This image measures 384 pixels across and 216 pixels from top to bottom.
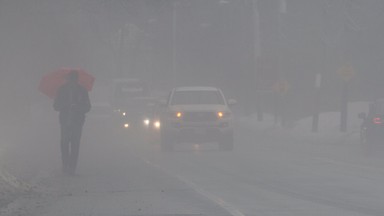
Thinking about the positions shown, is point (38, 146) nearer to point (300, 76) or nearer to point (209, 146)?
point (209, 146)

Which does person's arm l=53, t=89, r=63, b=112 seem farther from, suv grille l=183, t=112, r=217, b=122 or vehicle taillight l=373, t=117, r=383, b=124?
vehicle taillight l=373, t=117, r=383, b=124

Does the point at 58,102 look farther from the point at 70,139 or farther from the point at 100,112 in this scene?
the point at 100,112

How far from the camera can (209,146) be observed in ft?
102

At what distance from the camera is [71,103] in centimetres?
1909

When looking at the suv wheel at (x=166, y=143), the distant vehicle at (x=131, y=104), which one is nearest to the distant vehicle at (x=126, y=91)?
the distant vehicle at (x=131, y=104)

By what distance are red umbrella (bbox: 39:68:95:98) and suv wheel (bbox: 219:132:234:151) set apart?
7.47 m

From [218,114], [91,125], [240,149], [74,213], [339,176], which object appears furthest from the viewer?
[91,125]

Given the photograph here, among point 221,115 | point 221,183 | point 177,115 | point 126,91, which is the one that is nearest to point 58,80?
point 221,183

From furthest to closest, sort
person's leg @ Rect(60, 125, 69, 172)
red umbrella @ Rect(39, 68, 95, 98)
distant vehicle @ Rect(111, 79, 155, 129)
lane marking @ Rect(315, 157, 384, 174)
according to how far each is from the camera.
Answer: distant vehicle @ Rect(111, 79, 155, 129) < lane marking @ Rect(315, 157, 384, 174) < red umbrella @ Rect(39, 68, 95, 98) < person's leg @ Rect(60, 125, 69, 172)

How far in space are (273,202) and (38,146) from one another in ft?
59.4

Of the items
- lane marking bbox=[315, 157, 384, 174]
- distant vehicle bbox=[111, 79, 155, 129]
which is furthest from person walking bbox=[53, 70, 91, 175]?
distant vehicle bbox=[111, 79, 155, 129]

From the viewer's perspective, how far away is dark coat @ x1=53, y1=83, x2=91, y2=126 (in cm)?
1912

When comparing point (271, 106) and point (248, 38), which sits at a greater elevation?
point (248, 38)

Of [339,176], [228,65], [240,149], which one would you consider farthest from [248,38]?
[339,176]
